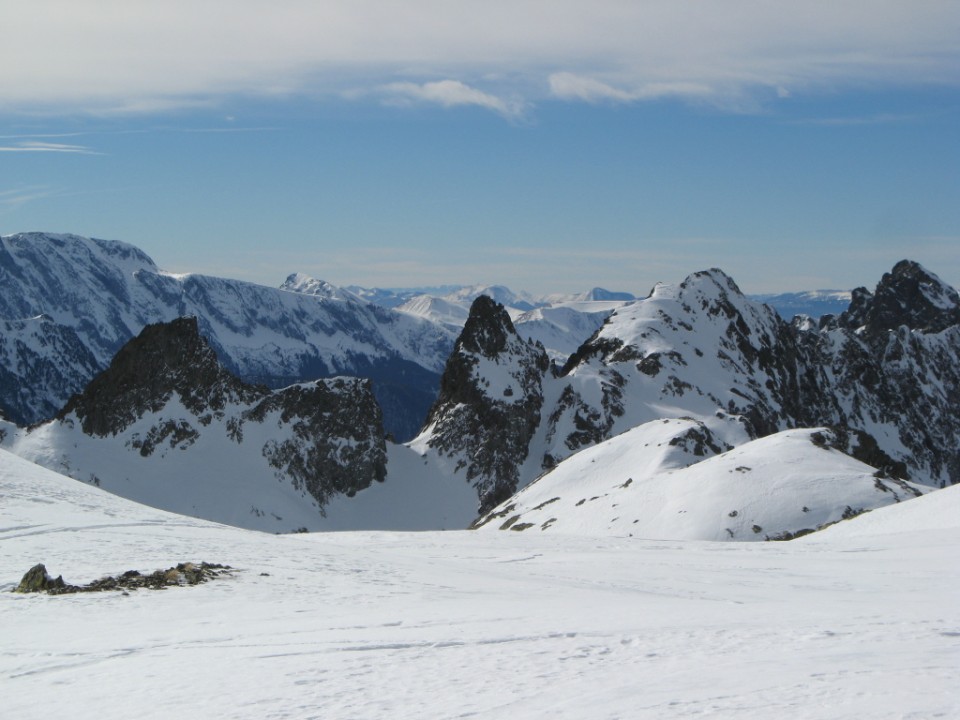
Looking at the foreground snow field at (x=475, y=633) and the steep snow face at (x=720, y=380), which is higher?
the foreground snow field at (x=475, y=633)

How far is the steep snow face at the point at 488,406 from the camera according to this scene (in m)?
129

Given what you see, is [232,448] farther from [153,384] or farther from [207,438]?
[153,384]

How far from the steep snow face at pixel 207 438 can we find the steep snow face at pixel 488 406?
10.8m

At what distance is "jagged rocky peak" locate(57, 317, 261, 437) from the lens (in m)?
128

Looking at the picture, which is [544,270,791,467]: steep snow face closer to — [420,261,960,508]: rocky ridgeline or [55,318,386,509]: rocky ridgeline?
[420,261,960,508]: rocky ridgeline

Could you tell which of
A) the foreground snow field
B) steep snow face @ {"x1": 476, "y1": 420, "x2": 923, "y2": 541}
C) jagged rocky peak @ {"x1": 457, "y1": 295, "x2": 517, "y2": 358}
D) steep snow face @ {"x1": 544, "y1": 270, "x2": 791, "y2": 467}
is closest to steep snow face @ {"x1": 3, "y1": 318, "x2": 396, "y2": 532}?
jagged rocky peak @ {"x1": 457, "y1": 295, "x2": 517, "y2": 358}

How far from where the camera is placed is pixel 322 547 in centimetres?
3638

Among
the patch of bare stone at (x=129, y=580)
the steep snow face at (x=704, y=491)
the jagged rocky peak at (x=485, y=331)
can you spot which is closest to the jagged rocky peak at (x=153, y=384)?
the jagged rocky peak at (x=485, y=331)

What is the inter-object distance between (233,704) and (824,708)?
29.5 feet

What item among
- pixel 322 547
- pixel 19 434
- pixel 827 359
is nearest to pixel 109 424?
pixel 19 434

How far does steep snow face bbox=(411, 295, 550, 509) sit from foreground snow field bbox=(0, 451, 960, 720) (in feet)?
304

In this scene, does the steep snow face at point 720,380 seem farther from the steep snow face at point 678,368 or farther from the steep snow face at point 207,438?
the steep snow face at point 207,438

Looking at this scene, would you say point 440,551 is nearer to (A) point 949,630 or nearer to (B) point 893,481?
(A) point 949,630

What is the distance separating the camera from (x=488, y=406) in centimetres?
13488
